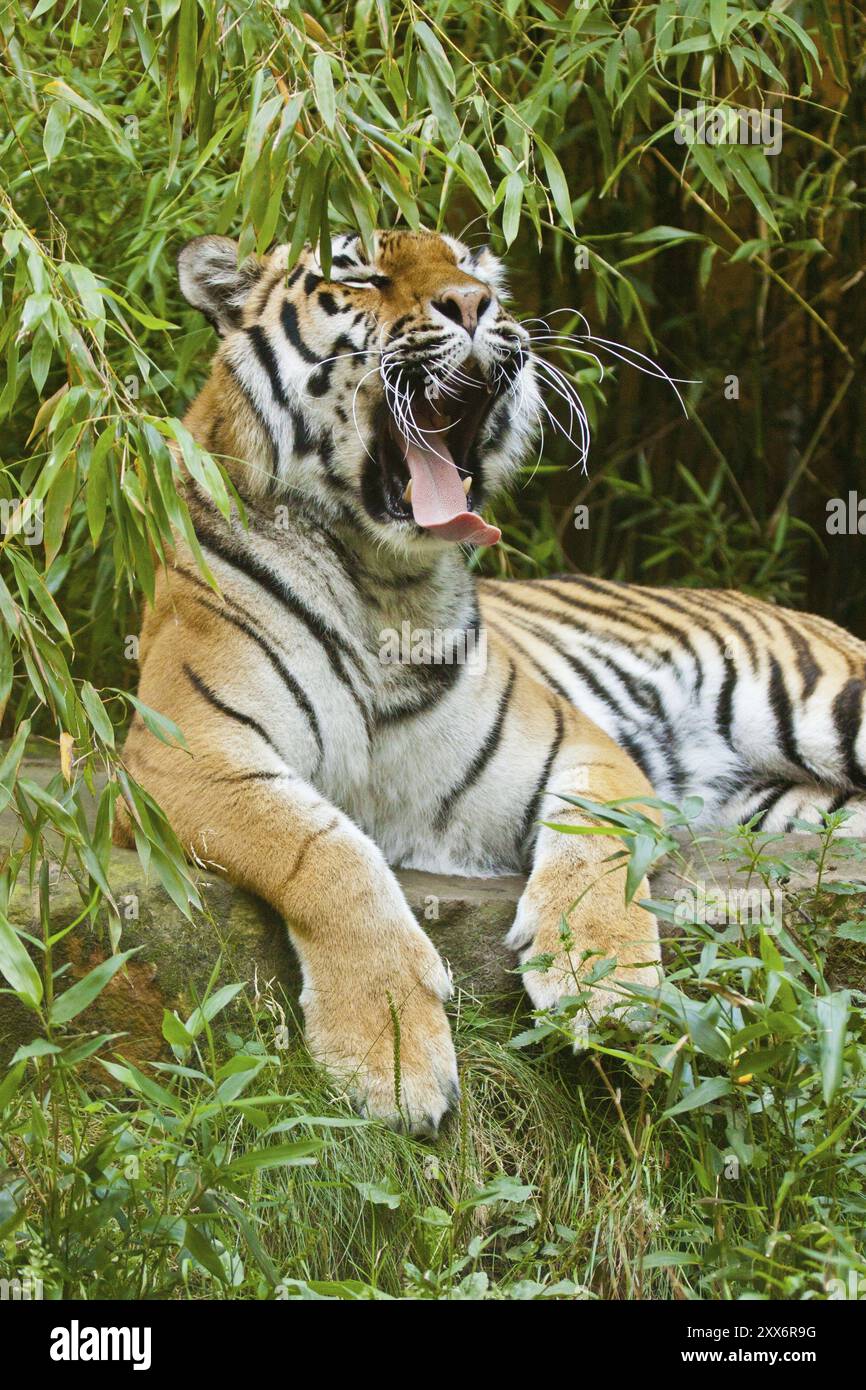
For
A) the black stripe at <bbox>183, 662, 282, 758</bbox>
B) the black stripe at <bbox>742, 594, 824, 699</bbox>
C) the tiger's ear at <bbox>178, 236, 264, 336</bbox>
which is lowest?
the black stripe at <bbox>183, 662, 282, 758</bbox>

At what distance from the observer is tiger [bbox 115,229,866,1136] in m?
2.60

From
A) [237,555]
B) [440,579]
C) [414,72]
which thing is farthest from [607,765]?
[414,72]

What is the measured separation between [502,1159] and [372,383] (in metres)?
1.39

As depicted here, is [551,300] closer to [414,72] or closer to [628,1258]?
[414,72]

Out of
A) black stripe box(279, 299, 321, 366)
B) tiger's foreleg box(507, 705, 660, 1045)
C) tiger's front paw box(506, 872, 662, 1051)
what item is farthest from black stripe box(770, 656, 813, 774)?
black stripe box(279, 299, 321, 366)

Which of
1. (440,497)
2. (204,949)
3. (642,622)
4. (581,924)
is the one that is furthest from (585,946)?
(642,622)

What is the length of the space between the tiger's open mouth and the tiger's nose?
12 cm

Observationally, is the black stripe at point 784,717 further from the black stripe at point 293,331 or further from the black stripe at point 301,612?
the black stripe at point 293,331

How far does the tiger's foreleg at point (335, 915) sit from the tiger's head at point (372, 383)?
1.69 ft

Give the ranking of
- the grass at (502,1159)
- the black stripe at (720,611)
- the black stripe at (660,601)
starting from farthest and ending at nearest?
the black stripe at (660,601) → the black stripe at (720,611) → the grass at (502,1159)

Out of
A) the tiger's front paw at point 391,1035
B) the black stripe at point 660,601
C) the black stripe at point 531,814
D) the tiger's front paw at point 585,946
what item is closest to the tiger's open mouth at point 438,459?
the black stripe at point 531,814

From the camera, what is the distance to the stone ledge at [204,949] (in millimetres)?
2629

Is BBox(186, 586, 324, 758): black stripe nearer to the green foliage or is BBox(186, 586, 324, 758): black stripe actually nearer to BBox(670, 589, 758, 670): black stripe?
the green foliage

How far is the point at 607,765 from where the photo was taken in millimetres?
3170
